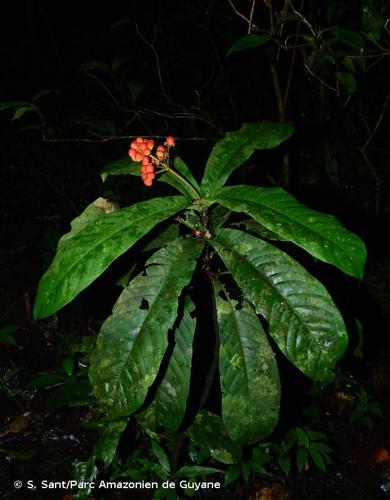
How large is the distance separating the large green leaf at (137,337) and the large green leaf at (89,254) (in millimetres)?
251

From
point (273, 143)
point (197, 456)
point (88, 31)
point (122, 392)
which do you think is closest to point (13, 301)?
point (197, 456)

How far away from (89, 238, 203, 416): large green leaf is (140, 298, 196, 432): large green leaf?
0.23 meters

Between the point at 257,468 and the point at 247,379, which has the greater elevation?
the point at 247,379

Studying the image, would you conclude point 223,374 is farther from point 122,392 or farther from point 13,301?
point 13,301

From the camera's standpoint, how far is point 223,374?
4.53 ft

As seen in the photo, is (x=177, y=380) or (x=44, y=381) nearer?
(x=177, y=380)

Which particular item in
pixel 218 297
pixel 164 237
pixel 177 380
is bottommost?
pixel 177 380

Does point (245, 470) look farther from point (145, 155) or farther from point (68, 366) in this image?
point (145, 155)

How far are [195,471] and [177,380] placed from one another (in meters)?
0.81

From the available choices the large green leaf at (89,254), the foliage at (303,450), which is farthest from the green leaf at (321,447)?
the large green leaf at (89,254)

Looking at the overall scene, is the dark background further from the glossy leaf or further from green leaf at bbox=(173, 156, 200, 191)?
green leaf at bbox=(173, 156, 200, 191)

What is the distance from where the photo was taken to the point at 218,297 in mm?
1441

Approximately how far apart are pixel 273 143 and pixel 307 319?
59 cm

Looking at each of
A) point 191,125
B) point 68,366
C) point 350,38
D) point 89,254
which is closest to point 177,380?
point 89,254
